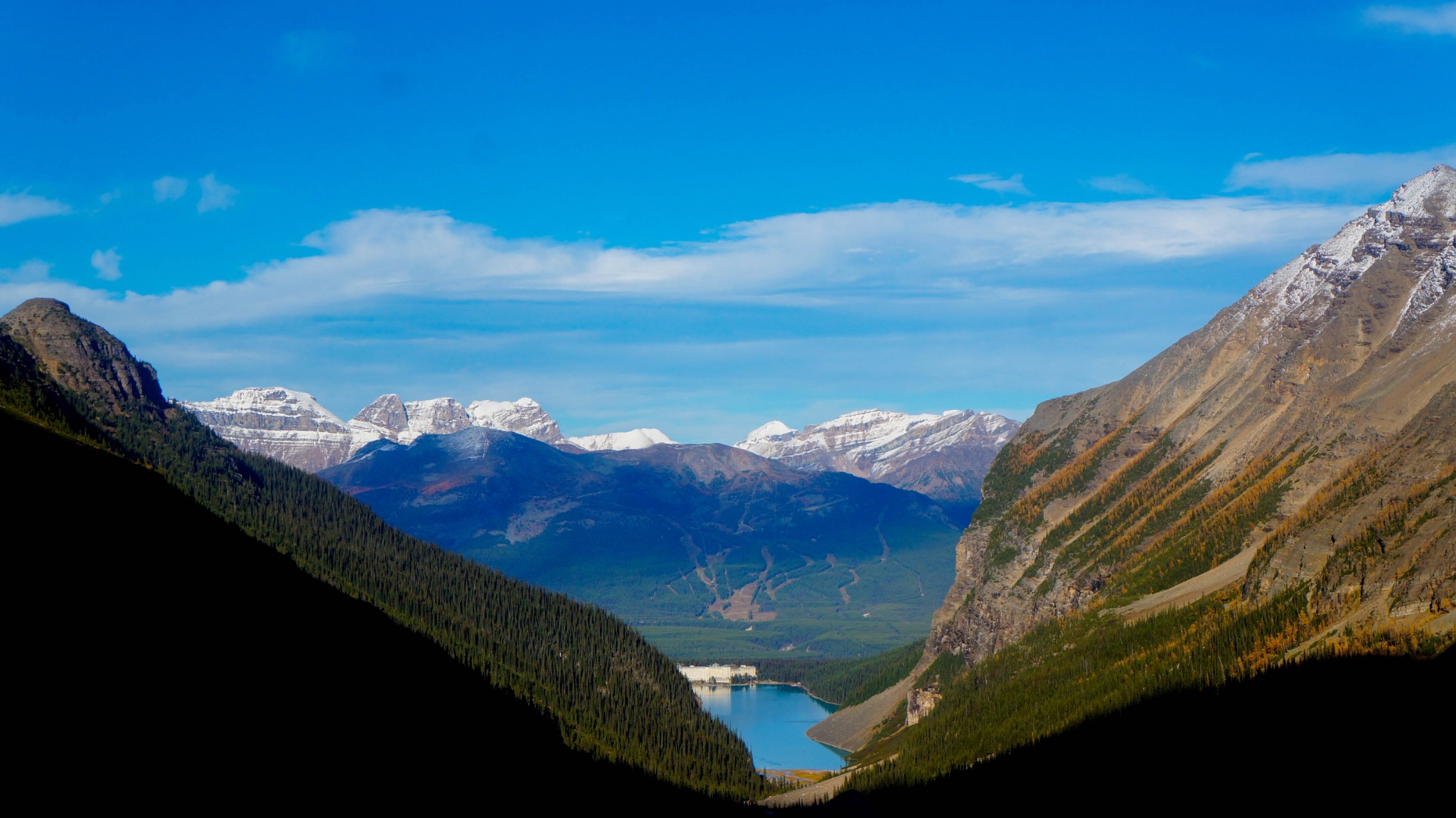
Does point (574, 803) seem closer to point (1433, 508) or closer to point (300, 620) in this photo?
point (300, 620)

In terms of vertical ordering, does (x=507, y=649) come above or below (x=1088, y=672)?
above

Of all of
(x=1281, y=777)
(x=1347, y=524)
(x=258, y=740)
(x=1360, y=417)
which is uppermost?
(x=1360, y=417)

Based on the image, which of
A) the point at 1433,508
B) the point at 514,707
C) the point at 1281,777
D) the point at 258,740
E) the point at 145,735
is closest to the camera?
the point at 145,735

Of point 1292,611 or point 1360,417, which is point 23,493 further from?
point 1360,417

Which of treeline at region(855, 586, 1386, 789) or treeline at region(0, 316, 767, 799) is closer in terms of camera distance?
treeline at region(855, 586, 1386, 789)

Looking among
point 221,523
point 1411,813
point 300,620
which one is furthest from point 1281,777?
point 221,523

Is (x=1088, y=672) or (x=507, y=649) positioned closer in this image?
(x=1088, y=672)

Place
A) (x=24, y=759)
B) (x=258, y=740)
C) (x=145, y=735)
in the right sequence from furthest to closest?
(x=258, y=740)
(x=145, y=735)
(x=24, y=759)

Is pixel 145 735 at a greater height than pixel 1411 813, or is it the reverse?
pixel 145 735

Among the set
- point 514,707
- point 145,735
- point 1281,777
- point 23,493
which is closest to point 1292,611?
point 1281,777

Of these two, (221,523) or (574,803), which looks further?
(574,803)

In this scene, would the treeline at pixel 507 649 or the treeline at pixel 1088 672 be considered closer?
the treeline at pixel 1088 672
